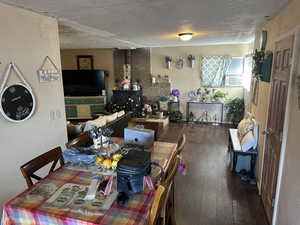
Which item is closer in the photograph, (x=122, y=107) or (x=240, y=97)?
(x=240, y=97)

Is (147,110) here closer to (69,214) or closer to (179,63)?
(179,63)

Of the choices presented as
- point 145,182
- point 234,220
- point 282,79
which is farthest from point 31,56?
point 234,220

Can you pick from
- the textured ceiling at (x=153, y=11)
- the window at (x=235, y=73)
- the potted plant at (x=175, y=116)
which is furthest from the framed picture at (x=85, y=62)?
the window at (x=235, y=73)

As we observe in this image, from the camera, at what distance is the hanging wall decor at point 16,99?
200 centimetres

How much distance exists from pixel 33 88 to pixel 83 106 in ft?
15.0

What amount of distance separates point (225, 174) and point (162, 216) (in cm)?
205

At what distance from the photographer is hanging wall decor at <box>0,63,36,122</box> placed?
2005 mm

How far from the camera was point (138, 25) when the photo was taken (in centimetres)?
304

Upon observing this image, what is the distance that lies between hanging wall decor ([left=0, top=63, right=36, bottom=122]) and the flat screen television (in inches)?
180

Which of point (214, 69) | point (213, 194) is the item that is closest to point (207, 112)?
point (214, 69)

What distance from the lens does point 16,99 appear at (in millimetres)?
2119

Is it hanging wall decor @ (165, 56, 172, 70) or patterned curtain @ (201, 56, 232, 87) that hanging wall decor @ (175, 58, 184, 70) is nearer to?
hanging wall decor @ (165, 56, 172, 70)

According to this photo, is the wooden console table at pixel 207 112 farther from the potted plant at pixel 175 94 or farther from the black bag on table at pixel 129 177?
the black bag on table at pixel 129 177

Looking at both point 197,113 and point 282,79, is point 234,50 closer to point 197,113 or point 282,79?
point 197,113
